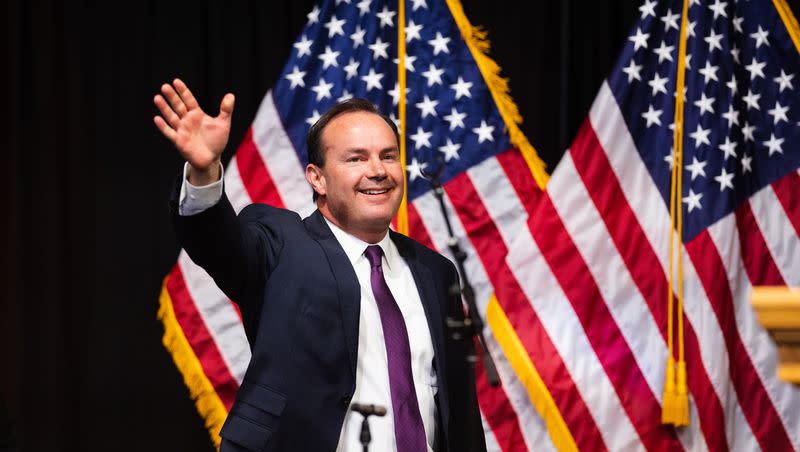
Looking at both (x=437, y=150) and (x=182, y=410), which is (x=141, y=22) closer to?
(x=437, y=150)

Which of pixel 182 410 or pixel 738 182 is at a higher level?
pixel 738 182

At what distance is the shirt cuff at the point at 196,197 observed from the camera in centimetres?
156

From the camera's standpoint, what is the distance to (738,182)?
9.45 feet

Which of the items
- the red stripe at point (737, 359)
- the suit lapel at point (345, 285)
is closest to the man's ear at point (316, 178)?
the suit lapel at point (345, 285)

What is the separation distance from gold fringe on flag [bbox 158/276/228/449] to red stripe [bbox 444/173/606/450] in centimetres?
99

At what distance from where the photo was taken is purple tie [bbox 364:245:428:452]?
1762 mm

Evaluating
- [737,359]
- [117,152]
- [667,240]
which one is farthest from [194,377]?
[737,359]

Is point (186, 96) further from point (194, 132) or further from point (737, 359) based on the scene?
point (737, 359)

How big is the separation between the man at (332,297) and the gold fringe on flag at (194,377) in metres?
1.15

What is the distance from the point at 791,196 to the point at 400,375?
5.55 feet

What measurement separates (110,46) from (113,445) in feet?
4.88

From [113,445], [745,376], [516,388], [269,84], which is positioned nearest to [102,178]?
[269,84]

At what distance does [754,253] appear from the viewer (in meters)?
2.86

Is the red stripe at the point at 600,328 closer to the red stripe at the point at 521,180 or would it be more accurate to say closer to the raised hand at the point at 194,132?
the red stripe at the point at 521,180
